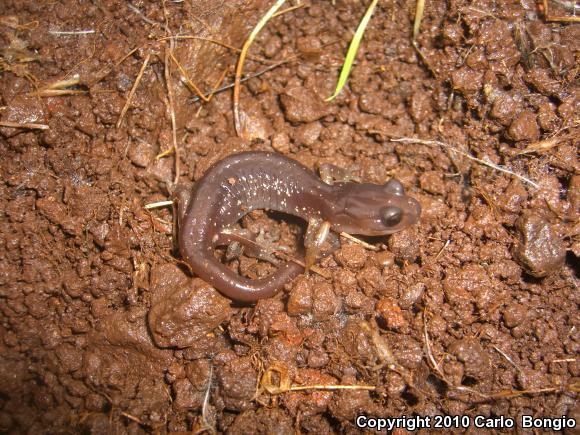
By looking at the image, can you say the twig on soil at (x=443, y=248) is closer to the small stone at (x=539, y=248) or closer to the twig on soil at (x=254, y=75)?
the small stone at (x=539, y=248)

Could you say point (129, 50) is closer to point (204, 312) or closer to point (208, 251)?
point (208, 251)

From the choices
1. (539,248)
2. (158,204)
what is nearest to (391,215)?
(539,248)

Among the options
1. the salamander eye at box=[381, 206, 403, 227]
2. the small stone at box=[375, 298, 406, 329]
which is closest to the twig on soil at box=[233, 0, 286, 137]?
the salamander eye at box=[381, 206, 403, 227]

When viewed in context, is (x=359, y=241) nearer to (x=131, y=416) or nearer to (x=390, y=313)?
(x=390, y=313)

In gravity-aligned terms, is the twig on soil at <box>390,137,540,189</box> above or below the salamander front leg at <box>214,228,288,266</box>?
above

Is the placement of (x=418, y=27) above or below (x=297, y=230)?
above

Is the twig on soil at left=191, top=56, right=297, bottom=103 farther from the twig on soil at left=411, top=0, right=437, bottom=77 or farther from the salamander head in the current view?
the salamander head

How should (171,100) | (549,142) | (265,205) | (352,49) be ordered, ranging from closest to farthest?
1. (549,142)
2. (171,100)
3. (352,49)
4. (265,205)
